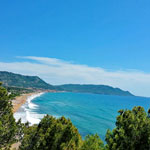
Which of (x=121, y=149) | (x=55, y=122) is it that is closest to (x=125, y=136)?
(x=121, y=149)

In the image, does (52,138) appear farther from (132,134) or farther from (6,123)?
(132,134)

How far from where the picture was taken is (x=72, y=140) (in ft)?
58.6

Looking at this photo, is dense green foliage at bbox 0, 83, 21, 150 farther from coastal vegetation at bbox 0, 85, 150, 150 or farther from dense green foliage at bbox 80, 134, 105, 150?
dense green foliage at bbox 80, 134, 105, 150

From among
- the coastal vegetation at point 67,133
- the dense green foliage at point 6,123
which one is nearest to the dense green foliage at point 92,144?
the coastal vegetation at point 67,133

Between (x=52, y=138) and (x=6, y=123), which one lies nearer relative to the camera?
(x=52, y=138)

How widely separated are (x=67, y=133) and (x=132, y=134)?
708 cm

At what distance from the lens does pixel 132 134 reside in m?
13.6

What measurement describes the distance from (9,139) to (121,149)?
1181 cm

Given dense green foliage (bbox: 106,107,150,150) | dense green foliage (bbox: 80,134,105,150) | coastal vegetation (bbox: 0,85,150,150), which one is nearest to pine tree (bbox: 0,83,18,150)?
coastal vegetation (bbox: 0,85,150,150)

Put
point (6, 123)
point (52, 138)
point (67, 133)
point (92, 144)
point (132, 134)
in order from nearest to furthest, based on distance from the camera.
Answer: point (132, 134) → point (52, 138) → point (67, 133) → point (6, 123) → point (92, 144)

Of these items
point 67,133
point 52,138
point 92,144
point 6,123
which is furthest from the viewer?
point 92,144

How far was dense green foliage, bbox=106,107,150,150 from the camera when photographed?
13.4 meters

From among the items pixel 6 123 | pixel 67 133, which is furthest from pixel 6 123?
pixel 67 133

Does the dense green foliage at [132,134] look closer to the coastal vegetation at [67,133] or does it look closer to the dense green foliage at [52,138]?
the coastal vegetation at [67,133]
